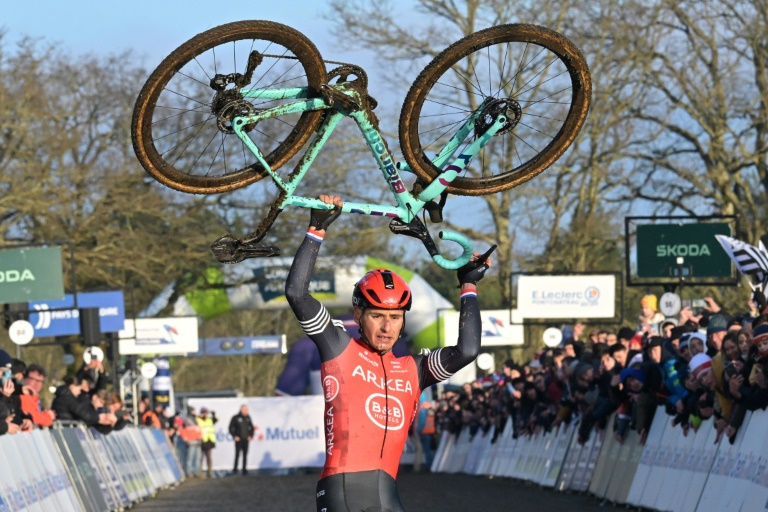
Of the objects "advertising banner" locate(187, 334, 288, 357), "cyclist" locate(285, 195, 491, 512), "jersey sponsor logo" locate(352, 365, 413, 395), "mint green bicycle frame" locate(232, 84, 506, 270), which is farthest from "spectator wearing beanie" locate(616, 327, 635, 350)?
"advertising banner" locate(187, 334, 288, 357)

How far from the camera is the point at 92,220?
38250 millimetres

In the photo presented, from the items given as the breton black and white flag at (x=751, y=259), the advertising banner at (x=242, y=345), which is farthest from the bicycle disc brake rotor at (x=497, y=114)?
the advertising banner at (x=242, y=345)

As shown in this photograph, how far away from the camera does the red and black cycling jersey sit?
7.13m

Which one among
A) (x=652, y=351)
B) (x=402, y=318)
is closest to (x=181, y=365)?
(x=652, y=351)

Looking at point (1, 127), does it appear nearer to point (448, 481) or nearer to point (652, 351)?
point (448, 481)

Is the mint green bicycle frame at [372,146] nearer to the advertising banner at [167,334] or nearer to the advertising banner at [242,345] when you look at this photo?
the advertising banner at [167,334]

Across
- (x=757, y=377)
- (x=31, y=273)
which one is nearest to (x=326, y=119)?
(x=757, y=377)

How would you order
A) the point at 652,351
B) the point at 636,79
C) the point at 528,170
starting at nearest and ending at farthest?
the point at 528,170 → the point at 652,351 → the point at 636,79

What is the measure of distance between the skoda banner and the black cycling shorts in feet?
62.1

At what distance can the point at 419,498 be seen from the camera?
20297 mm

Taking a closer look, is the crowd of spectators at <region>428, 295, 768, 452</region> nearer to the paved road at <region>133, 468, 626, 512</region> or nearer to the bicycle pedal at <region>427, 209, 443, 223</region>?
the paved road at <region>133, 468, 626, 512</region>

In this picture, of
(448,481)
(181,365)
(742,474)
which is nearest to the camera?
(742,474)

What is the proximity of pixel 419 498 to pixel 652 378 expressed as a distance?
5.24 m

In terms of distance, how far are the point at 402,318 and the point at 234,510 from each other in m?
11.9
